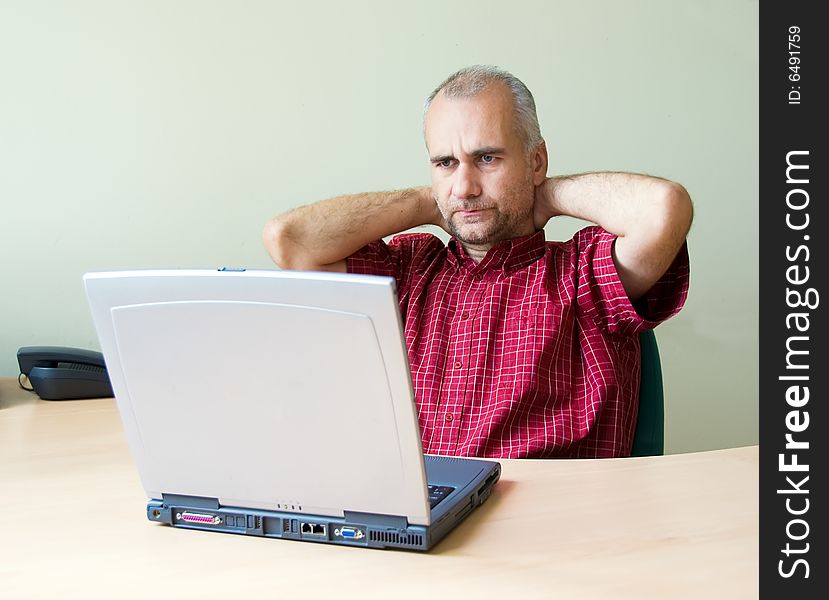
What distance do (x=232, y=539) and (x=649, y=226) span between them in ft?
3.23

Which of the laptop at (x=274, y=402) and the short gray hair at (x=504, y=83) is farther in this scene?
the short gray hair at (x=504, y=83)

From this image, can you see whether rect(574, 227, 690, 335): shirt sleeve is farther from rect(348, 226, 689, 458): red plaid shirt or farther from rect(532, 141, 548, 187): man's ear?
rect(532, 141, 548, 187): man's ear

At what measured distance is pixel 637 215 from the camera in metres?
1.74

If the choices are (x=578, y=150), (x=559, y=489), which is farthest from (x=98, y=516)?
(x=578, y=150)

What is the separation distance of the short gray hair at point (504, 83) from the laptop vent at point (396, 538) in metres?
1.05

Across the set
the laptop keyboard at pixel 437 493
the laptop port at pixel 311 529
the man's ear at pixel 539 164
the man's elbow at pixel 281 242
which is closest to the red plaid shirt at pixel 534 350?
the man's ear at pixel 539 164

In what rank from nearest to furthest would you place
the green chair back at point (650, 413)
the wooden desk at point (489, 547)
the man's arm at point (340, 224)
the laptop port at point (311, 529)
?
the wooden desk at point (489, 547)
the laptop port at point (311, 529)
the green chair back at point (650, 413)
the man's arm at point (340, 224)

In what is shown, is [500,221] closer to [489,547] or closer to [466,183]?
[466,183]

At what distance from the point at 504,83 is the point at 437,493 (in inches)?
39.9

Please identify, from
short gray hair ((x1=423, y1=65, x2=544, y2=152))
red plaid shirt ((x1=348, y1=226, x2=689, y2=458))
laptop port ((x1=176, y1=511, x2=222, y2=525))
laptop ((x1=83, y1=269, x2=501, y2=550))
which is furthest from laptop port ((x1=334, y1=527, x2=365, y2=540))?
short gray hair ((x1=423, y1=65, x2=544, y2=152))

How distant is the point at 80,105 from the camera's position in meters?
2.26

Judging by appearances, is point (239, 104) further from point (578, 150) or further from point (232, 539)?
point (232, 539)

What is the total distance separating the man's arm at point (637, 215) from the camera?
66.9 inches

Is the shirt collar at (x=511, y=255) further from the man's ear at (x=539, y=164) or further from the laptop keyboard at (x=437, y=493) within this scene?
the laptop keyboard at (x=437, y=493)
